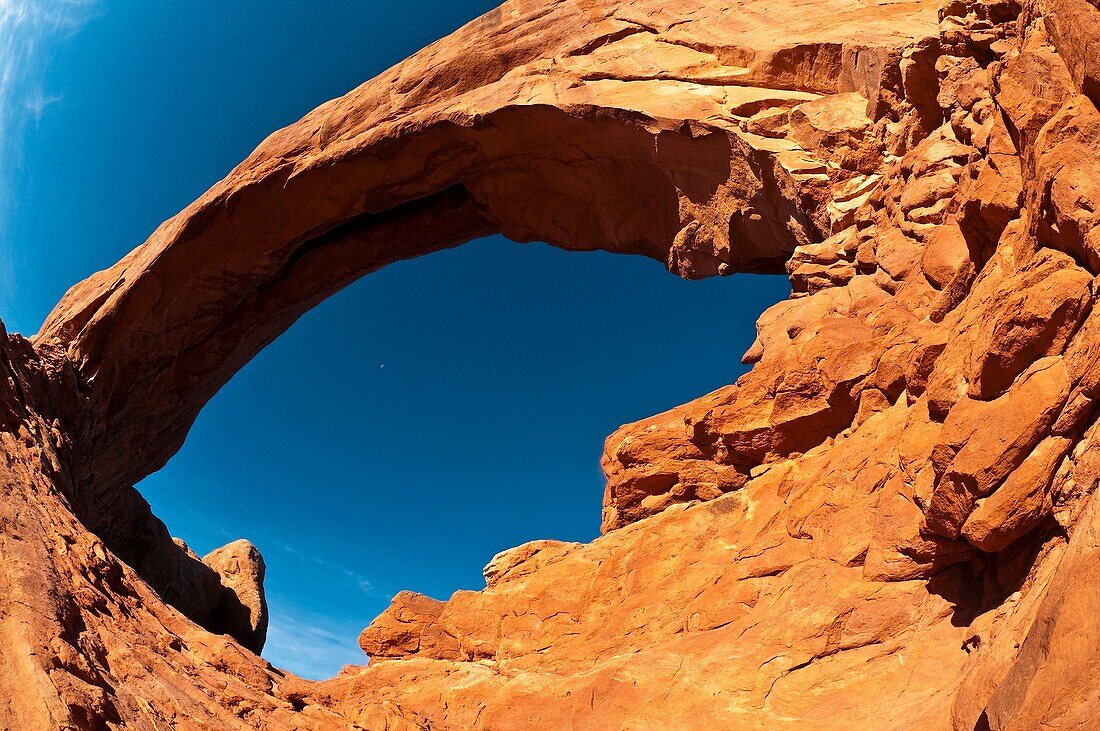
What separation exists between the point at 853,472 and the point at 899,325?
1.96 m

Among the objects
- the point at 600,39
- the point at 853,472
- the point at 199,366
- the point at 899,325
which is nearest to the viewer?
the point at 853,472

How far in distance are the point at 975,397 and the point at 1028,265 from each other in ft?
3.67

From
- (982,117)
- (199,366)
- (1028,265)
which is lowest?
(1028,265)

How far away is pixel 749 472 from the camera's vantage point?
415 inches

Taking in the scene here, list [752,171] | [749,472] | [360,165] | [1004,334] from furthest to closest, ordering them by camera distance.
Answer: [360,165], [752,171], [749,472], [1004,334]

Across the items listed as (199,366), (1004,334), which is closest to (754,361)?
(1004,334)

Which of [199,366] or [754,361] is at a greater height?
[199,366]

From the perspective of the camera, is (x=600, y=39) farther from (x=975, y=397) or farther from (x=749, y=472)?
(x=975, y=397)

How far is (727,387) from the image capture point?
11.6m

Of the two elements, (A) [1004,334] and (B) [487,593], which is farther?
(B) [487,593]

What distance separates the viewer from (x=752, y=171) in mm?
12969

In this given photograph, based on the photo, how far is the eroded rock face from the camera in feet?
17.9

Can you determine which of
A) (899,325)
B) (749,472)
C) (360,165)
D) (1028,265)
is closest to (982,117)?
(899,325)

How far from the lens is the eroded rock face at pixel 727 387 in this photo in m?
5.47
